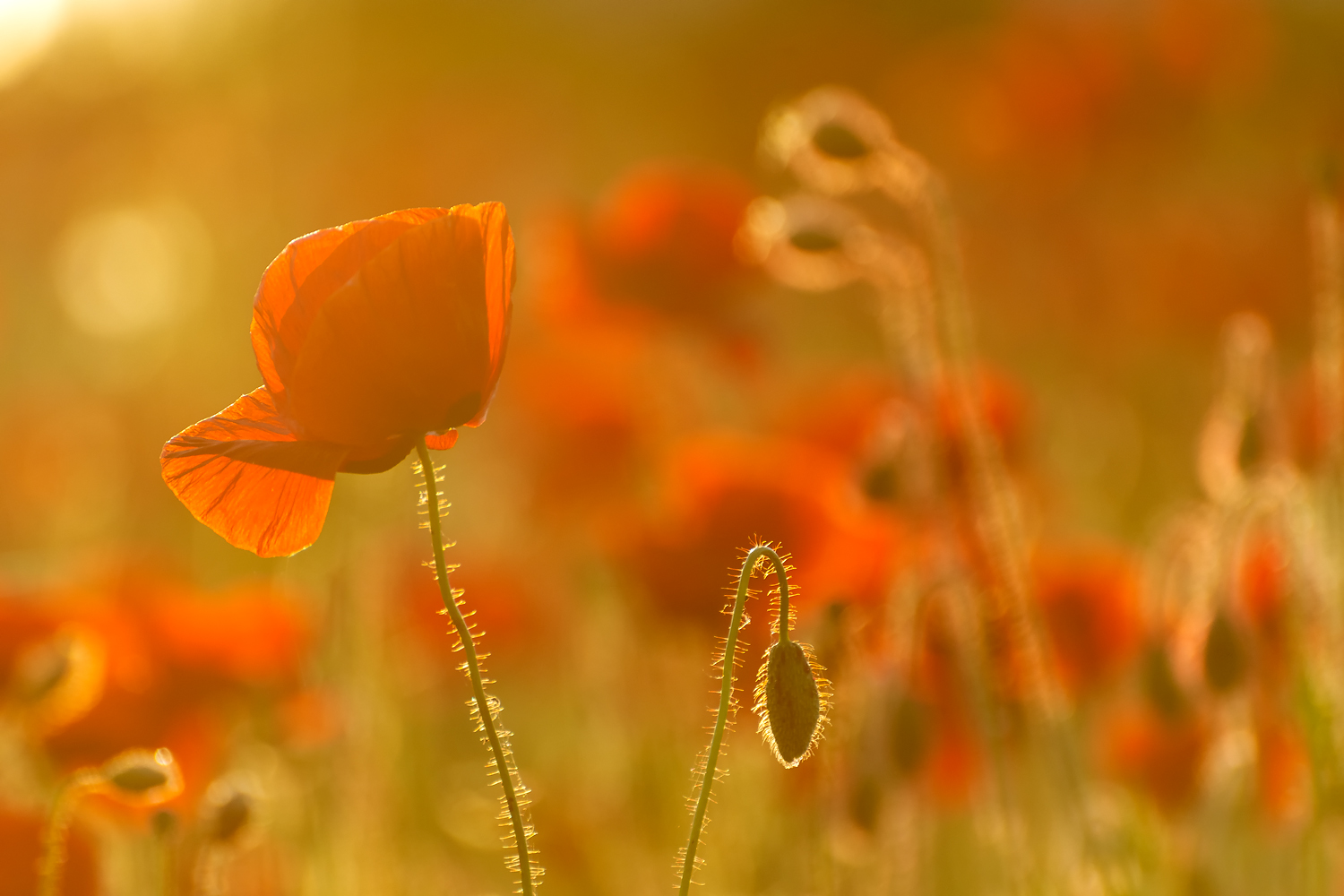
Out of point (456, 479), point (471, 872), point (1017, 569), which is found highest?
point (456, 479)

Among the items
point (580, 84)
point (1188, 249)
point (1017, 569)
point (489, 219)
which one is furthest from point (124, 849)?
point (580, 84)

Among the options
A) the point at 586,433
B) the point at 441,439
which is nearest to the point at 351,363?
the point at 441,439

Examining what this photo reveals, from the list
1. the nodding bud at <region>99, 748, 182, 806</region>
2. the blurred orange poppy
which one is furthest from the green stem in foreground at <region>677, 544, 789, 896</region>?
the blurred orange poppy

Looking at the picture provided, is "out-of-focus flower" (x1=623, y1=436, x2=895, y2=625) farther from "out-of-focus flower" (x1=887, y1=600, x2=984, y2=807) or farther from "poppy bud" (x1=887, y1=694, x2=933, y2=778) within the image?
"poppy bud" (x1=887, y1=694, x2=933, y2=778)

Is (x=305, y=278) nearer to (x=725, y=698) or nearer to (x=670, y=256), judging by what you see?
(x=725, y=698)

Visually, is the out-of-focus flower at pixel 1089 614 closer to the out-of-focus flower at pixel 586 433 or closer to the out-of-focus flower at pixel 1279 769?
the out-of-focus flower at pixel 1279 769

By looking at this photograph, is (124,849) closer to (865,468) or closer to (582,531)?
(865,468)
